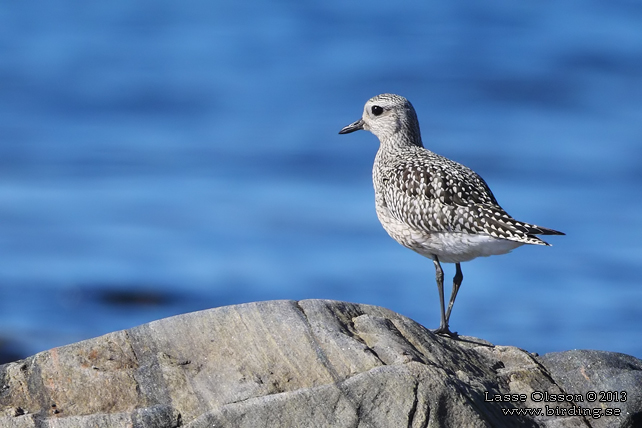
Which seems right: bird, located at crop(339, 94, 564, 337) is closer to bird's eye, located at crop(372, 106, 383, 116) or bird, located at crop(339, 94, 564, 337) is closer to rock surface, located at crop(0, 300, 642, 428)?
bird's eye, located at crop(372, 106, 383, 116)

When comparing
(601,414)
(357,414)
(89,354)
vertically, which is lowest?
(601,414)

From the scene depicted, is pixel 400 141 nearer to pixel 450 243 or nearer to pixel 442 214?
pixel 442 214

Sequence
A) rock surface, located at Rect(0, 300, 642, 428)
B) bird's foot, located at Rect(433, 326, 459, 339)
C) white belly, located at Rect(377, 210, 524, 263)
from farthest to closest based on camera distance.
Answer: white belly, located at Rect(377, 210, 524, 263)
bird's foot, located at Rect(433, 326, 459, 339)
rock surface, located at Rect(0, 300, 642, 428)

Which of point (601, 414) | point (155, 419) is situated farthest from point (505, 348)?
point (155, 419)

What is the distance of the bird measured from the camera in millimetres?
8750

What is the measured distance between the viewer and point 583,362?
762 centimetres

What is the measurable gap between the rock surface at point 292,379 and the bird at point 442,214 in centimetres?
145

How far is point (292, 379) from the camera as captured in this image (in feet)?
21.7

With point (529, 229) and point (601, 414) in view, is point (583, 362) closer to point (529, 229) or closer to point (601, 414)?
point (601, 414)

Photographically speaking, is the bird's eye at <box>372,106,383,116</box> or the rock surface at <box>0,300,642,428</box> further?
the bird's eye at <box>372,106,383,116</box>

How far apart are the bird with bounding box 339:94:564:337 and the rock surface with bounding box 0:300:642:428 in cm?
145

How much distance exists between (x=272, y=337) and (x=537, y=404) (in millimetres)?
2021

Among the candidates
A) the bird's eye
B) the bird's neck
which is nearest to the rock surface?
the bird's neck

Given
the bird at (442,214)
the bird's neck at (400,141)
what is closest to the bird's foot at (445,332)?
the bird at (442,214)
